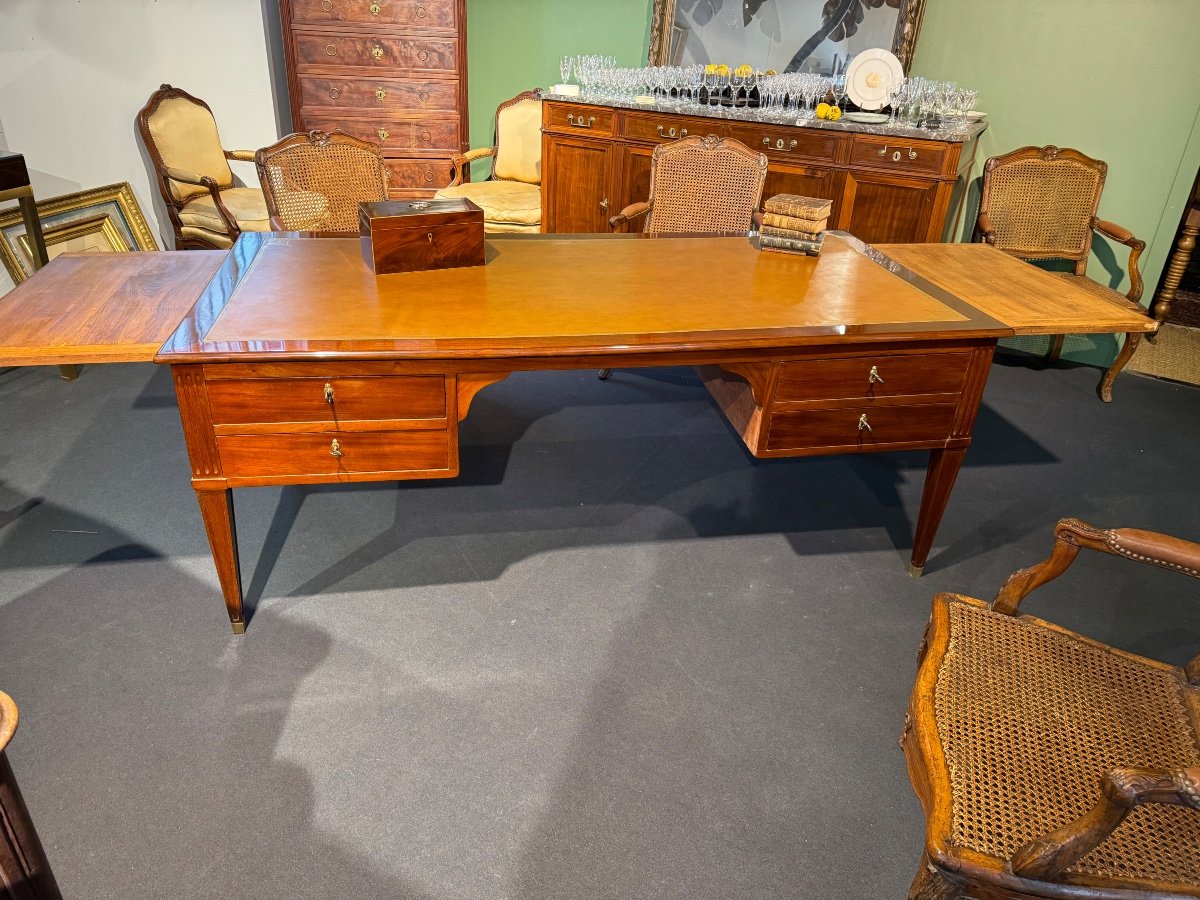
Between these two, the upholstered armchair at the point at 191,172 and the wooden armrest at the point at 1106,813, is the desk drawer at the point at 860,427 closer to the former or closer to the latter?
the wooden armrest at the point at 1106,813

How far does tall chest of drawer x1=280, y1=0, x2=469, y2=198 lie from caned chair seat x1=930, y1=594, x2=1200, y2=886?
4.58m

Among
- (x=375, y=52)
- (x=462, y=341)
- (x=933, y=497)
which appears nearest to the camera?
(x=462, y=341)

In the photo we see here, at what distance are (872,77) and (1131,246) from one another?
152 centimetres

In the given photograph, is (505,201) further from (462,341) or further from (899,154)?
(462,341)

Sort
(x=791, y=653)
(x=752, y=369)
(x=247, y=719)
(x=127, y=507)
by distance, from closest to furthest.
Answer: (x=247, y=719), (x=752, y=369), (x=791, y=653), (x=127, y=507)

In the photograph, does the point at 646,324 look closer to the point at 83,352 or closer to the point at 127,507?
the point at 83,352

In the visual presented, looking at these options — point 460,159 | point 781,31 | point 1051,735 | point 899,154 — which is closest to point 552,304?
point 1051,735

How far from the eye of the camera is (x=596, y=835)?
73.7 inches

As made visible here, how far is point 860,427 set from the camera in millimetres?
2389

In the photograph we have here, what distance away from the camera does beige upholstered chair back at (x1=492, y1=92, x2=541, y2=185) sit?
504cm

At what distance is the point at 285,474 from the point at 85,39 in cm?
357

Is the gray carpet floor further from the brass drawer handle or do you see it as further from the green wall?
the brass drawer handle

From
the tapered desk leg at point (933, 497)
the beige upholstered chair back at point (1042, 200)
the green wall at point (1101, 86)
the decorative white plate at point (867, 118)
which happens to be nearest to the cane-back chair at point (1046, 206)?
the beige upholstered chair back at point (1042, 200)

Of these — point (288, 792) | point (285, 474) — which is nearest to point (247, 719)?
point (288, 792)
